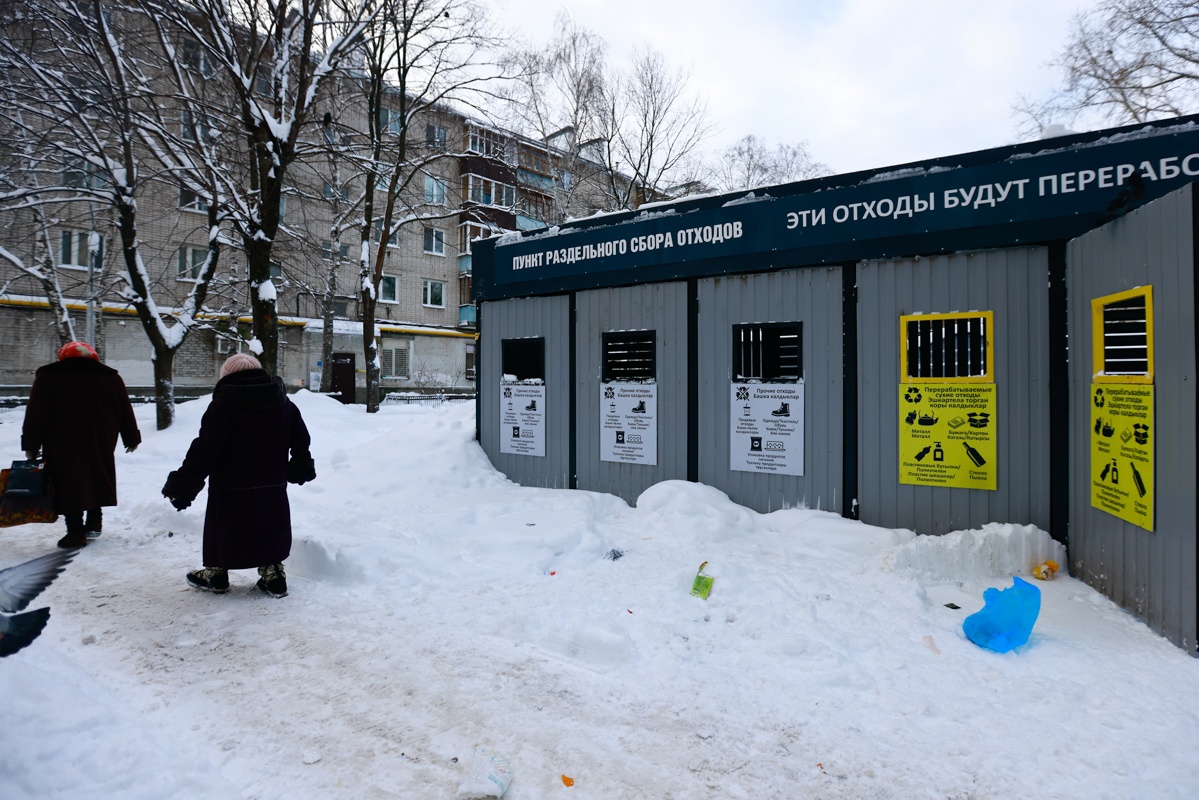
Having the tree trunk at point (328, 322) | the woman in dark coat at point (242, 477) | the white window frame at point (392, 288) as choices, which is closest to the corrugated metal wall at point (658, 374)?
the woman in dark coat at point (242, 477)

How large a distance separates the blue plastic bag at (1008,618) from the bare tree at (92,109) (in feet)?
39.3

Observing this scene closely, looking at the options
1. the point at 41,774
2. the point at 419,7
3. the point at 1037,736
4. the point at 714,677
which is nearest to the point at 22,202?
the point at 419,7

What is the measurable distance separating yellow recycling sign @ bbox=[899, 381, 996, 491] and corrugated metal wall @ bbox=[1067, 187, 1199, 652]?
2.75ft

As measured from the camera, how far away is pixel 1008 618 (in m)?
3.52

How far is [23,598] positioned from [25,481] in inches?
154

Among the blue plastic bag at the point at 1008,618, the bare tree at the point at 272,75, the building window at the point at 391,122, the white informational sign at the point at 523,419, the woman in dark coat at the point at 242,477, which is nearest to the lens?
the blue plastic bag at the point at 1008,618

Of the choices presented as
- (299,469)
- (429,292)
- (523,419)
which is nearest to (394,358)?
(429,292)

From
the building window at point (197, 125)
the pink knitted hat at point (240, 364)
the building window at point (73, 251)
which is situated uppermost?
the building window at point (73, 251)

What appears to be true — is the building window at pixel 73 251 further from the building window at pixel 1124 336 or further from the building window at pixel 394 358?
the building window at pixel 1124 336

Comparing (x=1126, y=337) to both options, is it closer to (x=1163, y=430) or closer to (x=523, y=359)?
(x=1163, y=430)

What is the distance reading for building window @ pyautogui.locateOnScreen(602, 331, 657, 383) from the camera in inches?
280

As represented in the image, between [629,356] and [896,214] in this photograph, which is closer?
[896,214]

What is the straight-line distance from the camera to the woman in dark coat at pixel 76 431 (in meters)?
5.49

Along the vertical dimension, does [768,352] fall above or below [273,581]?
above
